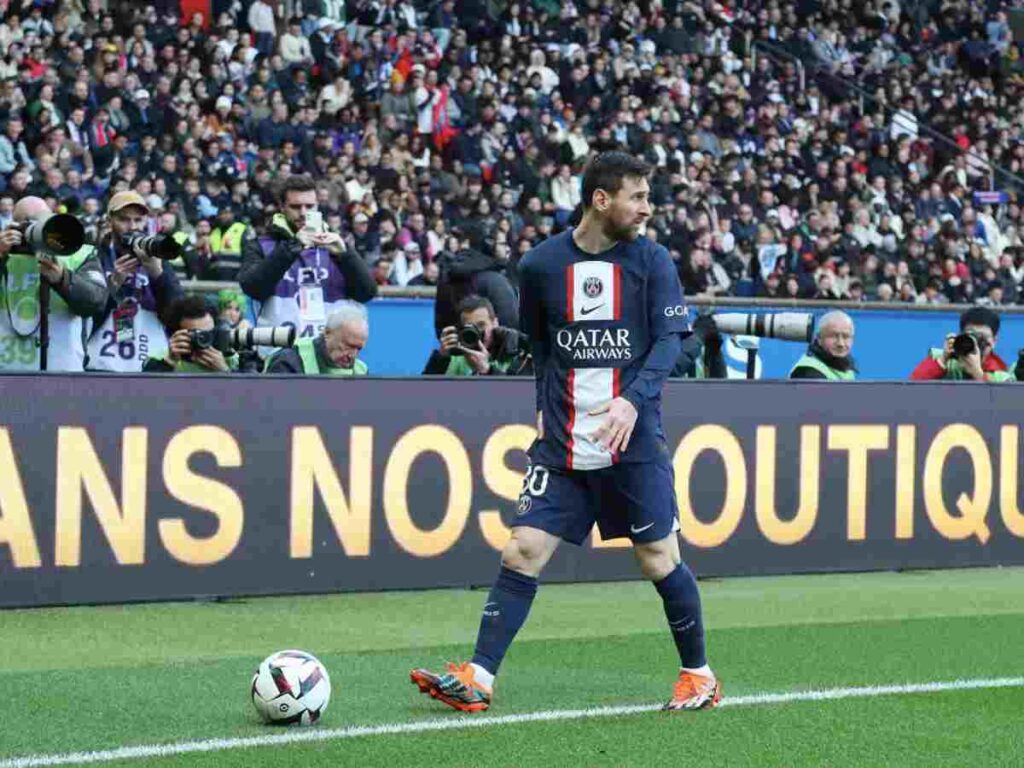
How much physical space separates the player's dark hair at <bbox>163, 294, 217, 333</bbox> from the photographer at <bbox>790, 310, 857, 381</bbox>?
383 centimetres

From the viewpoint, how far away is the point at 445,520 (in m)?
11.1

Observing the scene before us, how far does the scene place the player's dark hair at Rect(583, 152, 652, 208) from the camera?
274 inches

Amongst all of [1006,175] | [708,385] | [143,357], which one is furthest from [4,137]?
[1006,175]

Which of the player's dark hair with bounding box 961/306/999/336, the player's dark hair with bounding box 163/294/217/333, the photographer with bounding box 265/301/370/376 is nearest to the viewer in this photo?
the photographer with bounding box 265/301/370/376

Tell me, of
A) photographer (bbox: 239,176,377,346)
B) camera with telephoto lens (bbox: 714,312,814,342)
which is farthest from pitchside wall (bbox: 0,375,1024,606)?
photographer (bbox: 239,176,377,346)

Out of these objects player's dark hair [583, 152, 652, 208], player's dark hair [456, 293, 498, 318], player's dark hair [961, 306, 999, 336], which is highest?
player's dark hair [583, 152, 652, 208]

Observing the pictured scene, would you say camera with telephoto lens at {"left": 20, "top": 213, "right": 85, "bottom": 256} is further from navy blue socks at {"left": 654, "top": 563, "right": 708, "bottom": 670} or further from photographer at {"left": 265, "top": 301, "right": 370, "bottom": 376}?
navy blue socks at {"left": 654, "top": 563, "right": 708, "bottom": 670}

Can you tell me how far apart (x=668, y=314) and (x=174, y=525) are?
3981 mm

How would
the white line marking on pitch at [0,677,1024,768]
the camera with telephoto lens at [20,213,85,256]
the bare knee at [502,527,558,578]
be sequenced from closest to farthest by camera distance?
1. the white line marking on pitch at [0,677,1024,768]
2. the bare knee at [502,527,558,578]
3. the camera with telephoto lens at [20,213,85,256]

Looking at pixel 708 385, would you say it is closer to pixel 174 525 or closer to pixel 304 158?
pixel 174 525

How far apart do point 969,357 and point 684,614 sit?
22.3ft

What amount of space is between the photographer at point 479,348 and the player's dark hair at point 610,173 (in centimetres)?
456

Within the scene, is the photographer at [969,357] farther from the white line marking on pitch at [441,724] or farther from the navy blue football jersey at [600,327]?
the navy blue football jersey at [600,327]

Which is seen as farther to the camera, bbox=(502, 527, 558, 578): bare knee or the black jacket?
the black jacket
